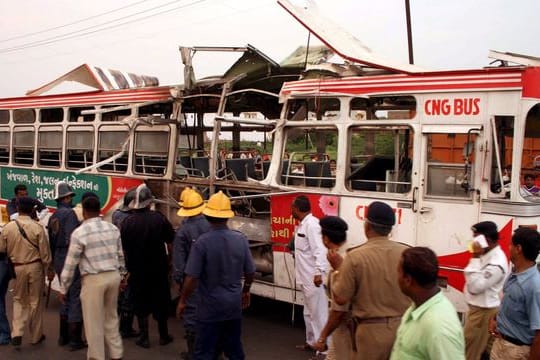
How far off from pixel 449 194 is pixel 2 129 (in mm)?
8699

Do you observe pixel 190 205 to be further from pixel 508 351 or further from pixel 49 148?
pixel 49 148

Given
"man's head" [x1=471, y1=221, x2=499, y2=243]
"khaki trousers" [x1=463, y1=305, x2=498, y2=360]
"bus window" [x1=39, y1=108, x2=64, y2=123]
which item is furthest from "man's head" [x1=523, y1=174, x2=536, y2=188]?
"bus window" [x1=39, y1=108, x2=64, y2=123]

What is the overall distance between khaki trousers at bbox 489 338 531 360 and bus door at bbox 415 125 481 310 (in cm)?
152

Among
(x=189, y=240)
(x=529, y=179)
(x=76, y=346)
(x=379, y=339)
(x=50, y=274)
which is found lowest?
(x=76, y=346)

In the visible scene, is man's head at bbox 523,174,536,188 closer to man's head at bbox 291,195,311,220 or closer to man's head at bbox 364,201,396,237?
man's head at bbox 291,195,311,220

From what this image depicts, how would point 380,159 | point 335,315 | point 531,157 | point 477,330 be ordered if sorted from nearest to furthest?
point 335,315
point 477,330
point 380,159
point 531,157

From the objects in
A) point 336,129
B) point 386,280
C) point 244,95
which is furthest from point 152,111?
point 386,280

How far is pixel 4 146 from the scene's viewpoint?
10.5 metres

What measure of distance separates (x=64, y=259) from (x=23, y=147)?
4.84 m

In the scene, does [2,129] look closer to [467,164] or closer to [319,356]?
[319,356]

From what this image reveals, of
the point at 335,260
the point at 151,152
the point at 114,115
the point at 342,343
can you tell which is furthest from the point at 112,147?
the point at 342,343

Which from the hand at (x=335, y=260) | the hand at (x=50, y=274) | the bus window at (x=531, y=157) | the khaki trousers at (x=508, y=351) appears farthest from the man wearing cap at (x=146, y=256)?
the bus window at (x=531, y=157)

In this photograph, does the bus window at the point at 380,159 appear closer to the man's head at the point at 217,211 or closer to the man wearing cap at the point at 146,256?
the man's head at the point at 217,211

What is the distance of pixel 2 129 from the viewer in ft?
34.7
